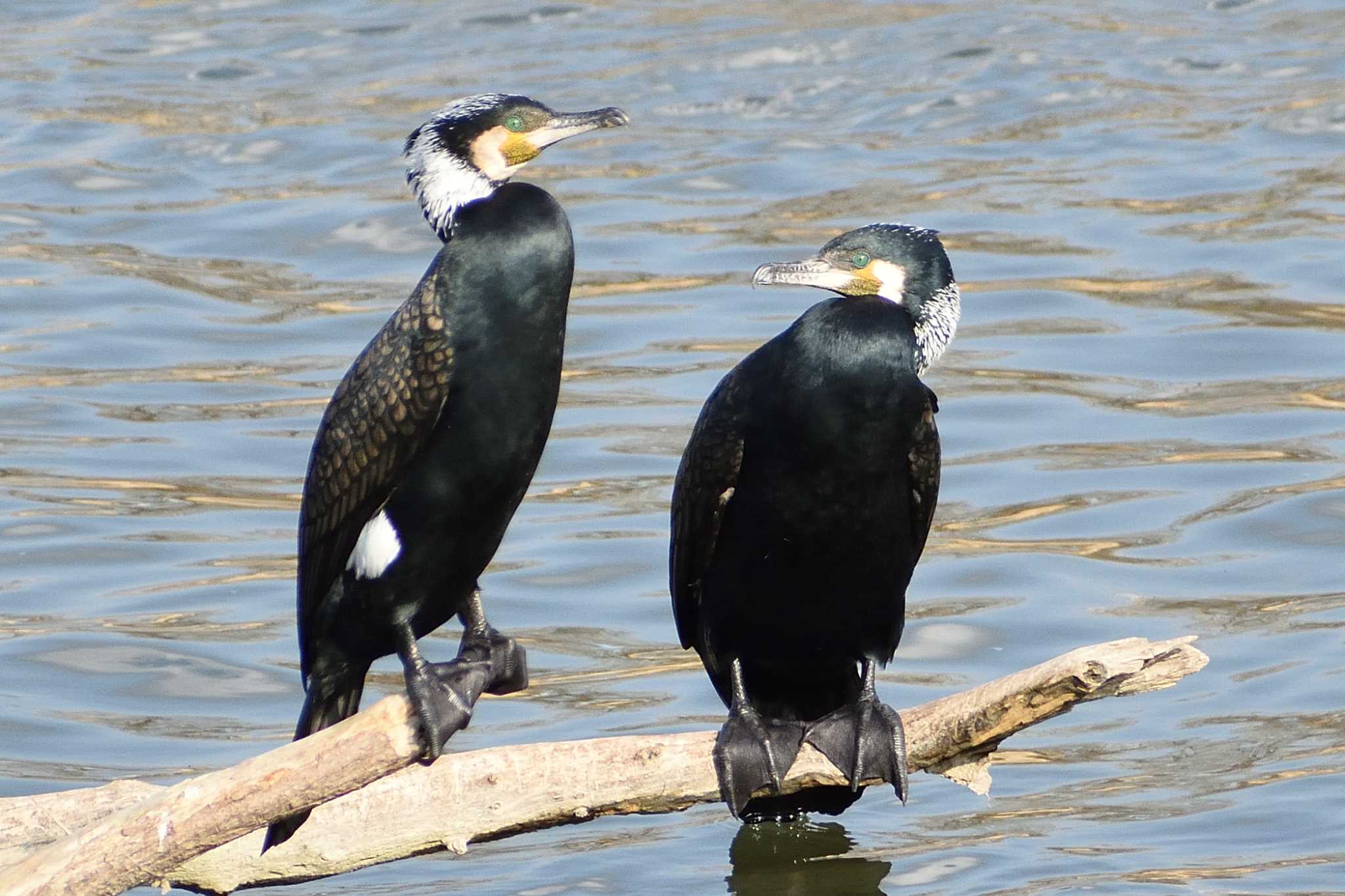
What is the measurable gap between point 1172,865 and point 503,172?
2676 millimetres

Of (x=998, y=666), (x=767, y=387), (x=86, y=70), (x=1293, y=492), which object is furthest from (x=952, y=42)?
(x=767, y=387)

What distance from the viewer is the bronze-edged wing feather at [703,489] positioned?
5406mm

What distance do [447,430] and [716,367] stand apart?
21.1 ft

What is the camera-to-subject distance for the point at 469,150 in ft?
16.7

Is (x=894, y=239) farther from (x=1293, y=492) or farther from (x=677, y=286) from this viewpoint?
(x=677, y=286)

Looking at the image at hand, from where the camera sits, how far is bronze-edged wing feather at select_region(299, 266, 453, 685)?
16.1 feet

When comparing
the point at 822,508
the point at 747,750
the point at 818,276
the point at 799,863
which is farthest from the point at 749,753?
the point at 799,863

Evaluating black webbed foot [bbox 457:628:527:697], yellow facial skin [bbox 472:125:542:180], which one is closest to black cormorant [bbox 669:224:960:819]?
black webbed foot [bbox 457:628:527:697]

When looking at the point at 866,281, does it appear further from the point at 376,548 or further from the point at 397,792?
the point at 397,792

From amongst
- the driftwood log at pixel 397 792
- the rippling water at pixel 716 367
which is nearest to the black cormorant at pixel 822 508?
the driftwood log at pixel 397 792

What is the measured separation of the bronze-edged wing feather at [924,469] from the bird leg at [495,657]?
1.02m

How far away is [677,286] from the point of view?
12.9m

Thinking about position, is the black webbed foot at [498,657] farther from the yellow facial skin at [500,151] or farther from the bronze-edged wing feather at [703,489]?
the yellow facial skin at [500,151]

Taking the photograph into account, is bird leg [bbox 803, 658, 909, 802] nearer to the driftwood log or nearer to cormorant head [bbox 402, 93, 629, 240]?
the driftwood log
